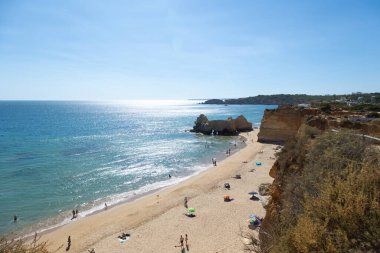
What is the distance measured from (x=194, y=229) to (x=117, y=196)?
391 inches

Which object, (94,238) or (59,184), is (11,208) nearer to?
(59,184)

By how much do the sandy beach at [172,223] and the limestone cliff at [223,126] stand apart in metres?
37.3

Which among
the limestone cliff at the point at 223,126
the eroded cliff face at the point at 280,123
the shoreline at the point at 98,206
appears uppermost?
the eroded cliff face at the point at 280,123

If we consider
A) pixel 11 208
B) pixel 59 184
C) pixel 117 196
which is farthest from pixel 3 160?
pixel 117 196

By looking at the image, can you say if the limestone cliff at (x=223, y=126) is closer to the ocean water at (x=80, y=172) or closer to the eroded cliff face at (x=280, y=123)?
the ocean water at (x=80, y=172)

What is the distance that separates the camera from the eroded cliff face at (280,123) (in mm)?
42812

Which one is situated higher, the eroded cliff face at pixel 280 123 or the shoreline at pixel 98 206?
the eroded cliff face at pixel 280 123

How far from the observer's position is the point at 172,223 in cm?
1978

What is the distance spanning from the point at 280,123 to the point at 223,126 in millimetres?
22008

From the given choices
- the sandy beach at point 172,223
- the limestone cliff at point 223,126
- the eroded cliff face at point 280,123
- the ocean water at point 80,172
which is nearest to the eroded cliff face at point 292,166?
the sandy beach at point 172,223

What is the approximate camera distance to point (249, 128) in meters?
70.2

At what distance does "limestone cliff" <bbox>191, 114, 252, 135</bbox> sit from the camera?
218 ft

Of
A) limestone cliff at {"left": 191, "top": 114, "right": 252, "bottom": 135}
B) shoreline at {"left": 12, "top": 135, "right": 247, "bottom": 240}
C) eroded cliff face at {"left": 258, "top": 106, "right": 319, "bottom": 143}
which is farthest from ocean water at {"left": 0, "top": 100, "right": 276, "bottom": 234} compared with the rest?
limestone cliff at {"left": 191, "top": 114, "right": 252, "bottom": 135}

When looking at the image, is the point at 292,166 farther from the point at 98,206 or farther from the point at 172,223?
the point at 98,206
